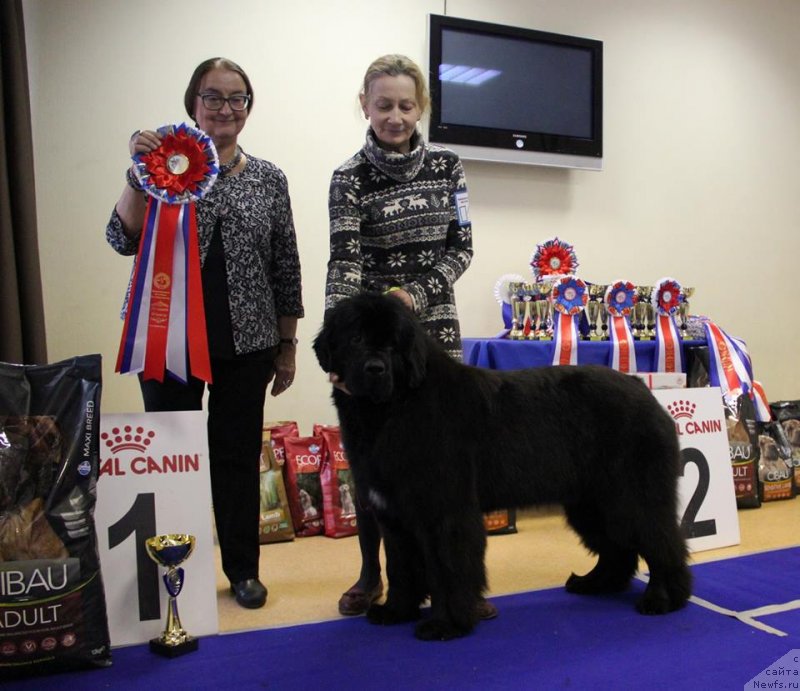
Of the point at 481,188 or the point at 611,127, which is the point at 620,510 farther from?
the point at 611,127

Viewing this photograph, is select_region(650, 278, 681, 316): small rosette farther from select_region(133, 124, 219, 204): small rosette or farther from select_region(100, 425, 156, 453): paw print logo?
select_region(100, 425, 156, 453): paw print logo

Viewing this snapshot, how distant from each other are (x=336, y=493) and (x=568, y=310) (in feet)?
4.59

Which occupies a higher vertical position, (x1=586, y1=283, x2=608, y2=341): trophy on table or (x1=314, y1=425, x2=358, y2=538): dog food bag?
(x1=586, y1=283, x2=608, y2=341): trophy on table

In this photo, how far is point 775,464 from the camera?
163 inches

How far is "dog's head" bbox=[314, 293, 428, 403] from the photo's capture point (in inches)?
75.6

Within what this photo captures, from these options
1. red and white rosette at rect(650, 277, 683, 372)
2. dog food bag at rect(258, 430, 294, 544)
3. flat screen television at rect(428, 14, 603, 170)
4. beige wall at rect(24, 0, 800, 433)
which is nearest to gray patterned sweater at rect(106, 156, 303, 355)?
dog food bag at rect(258, 430, 294, 544)

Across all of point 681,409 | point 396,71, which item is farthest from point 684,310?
point 396,71

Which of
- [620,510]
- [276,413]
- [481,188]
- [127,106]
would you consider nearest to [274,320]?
[620,510]

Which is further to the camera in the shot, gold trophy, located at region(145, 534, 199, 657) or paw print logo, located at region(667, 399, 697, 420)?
paw print logo, located at region(667, 399, 697, 420)

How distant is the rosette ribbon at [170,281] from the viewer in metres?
2.21

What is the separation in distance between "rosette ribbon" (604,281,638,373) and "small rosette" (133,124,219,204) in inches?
87.6

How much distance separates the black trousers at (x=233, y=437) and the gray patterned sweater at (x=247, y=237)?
0.35ft

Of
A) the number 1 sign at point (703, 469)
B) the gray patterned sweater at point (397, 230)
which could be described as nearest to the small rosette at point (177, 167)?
the gray patterned sweater at point (397, 230)

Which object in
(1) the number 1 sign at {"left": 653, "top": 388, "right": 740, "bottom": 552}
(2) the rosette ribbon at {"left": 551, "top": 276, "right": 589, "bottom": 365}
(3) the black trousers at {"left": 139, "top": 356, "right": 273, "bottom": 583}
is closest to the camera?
(3) the black trousers at {"left": 139, "top": 356, "right": 273, "bottom": 583}
